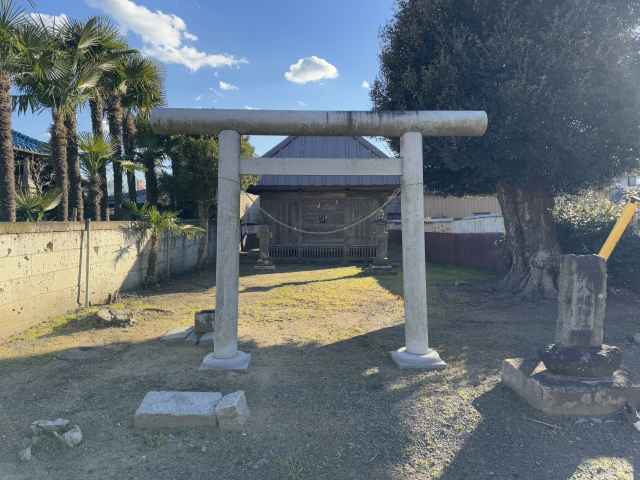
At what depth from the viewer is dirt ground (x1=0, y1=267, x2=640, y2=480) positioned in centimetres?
293

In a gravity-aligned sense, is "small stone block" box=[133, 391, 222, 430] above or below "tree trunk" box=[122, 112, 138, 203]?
below

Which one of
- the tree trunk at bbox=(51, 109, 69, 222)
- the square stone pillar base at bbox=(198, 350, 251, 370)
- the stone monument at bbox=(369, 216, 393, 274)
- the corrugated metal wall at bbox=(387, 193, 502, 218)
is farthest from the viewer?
the corrugated metal wall at bbox=(387, 193, 502, 218)

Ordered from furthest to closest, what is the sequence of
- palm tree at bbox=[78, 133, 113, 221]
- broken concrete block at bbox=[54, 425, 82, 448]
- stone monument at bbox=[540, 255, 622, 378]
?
palm tree at bbox=[78, 133, 113, 221], stone monument at bbox=[540, 255, 622, 378], broken concrete block at bbox=[54, 425, 82, 448]

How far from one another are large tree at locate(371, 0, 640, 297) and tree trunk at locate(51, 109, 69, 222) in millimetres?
7573

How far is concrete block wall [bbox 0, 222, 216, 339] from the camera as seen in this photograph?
606cm

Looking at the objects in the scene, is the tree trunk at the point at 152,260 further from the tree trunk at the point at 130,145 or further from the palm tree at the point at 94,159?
the tree trunk at the point at 130,145

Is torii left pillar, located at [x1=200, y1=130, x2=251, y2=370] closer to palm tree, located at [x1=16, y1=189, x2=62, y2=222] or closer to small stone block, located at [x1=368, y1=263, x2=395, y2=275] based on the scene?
palm tree, located at [x1=16, y1=189, x2=62, y2=222]

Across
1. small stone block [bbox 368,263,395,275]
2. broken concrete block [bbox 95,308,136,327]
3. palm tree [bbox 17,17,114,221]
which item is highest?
palm tree [bbox 17,17,114,221]

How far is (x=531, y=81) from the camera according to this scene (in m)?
6.66

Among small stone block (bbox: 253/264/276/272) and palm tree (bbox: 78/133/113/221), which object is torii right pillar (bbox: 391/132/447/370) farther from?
small stone block (bbox: 253/264/276/272)

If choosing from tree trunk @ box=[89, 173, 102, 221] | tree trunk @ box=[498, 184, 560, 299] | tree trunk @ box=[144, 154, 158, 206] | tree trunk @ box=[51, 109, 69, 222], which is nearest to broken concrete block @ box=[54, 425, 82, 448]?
tree trunk @ box=[51, 109, 69, 222]

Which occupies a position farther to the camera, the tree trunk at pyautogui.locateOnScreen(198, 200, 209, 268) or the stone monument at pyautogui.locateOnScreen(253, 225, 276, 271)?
the stone monument at pyautogui.locateOnScreen(253, 225, 276, 271)

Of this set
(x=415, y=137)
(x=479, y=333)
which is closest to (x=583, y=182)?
(x=479, y=333)

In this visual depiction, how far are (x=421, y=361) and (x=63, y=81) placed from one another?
890 centimetres
